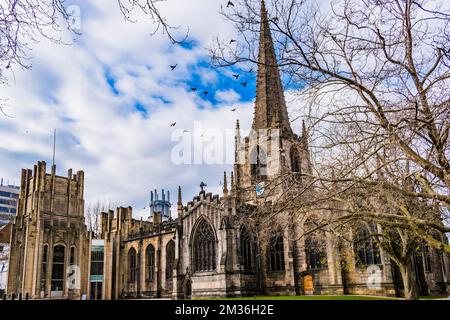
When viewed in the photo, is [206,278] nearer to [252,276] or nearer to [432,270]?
[252,276]

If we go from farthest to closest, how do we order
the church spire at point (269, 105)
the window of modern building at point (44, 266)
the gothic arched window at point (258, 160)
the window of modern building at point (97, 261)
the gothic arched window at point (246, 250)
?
the window of modern building at point (97, 261), the window of modern building at point (44, 266), the church spire at point (269, 105), the gothic arched window at point (258, 160), the gothic arched window at point (246, 250)

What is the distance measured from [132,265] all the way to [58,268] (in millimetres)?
8744

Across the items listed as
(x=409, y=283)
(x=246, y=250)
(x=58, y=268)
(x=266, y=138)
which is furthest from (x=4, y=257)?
(x=409, y=283)

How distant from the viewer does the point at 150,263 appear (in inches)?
1710

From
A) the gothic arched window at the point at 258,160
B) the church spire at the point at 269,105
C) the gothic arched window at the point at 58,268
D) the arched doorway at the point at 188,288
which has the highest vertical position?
the church spire at the point at 269,105

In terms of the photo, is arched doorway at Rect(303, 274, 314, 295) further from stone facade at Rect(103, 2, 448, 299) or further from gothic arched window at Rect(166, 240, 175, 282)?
gothic arched window at Rect(166, 240, 175, 282)

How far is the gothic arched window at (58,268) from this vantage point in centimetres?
4553

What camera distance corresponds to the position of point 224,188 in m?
34.2

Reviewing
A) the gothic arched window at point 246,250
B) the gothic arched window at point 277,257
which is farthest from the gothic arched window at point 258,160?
the gothic arched window at point 277,257

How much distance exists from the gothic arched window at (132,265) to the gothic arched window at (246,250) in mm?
16594

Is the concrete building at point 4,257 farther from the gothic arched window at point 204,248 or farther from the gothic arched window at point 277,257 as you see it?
the gothic arched window at point 277,257

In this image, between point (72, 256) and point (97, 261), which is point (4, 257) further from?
point (97, 261)

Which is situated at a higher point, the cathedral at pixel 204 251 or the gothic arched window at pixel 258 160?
the gothic arched window at pixel 258 160
